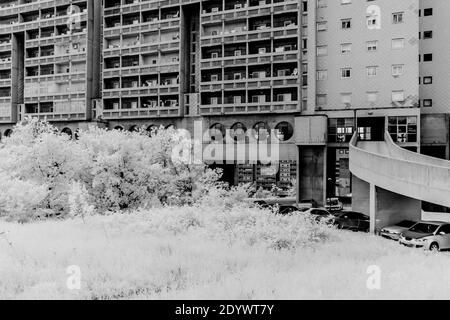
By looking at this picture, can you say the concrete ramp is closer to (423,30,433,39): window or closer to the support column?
the support column

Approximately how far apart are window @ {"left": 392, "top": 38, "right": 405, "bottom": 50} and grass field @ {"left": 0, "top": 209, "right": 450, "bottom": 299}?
33.8m

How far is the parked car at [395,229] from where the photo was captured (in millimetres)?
24498

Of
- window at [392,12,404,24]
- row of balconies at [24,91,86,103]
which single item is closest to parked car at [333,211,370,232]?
window at [392,12,404,24]

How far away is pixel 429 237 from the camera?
21.8 metres

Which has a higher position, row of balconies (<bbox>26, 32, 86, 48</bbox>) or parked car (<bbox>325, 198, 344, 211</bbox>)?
row of balconies (<bbox>26, 32, 86, 48</bbox>)

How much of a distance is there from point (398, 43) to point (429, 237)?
30316mm

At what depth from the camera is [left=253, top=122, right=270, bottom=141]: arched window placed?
51125mm

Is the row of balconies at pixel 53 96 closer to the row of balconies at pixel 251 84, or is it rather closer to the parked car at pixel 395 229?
the row of balconies at pixel 251 84

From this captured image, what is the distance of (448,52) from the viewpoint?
46.1 meters

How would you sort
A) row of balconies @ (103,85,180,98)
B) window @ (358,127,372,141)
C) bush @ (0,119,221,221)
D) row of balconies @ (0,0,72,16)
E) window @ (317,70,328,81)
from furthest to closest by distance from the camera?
1. row of balconies @ (0,0,72,16)
2. row of balconies @ (103,85,180,98)
3. window @ (317,70,328,81)
4. window @ (358,127,372,141)
5. bush @ (0,119,221,221)

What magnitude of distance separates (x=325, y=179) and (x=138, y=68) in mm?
29404

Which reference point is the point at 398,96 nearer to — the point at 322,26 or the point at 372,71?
the point at 372,71

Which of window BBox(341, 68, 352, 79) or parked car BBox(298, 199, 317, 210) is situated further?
window BBox(341, 68, 352, 79)

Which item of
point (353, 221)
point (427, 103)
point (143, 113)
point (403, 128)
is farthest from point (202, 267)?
point (143, 113)
